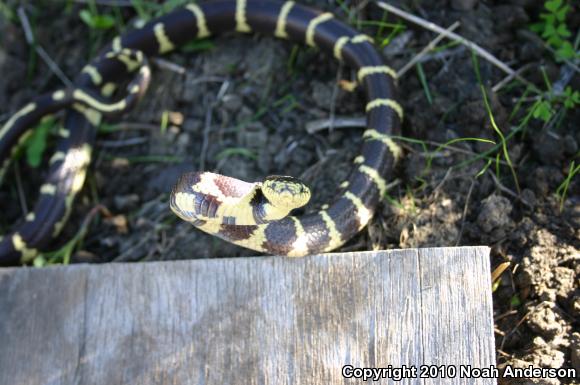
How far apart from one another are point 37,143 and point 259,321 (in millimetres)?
2924

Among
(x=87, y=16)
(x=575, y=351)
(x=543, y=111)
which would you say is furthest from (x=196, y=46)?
(x=575, y=351)

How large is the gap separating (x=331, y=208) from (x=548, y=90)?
1.85 metres

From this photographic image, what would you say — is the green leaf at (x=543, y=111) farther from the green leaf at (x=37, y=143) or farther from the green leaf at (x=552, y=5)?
the green leaf at (x=37, y=143)

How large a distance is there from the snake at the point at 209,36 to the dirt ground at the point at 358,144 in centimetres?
16

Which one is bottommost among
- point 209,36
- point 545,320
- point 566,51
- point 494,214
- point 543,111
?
point 545,320

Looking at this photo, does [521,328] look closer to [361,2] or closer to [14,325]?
[361,2]

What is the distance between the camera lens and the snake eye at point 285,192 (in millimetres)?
2877

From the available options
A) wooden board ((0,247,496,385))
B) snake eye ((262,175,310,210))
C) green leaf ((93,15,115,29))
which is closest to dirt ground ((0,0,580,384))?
green leaf ((93,15,115,29))

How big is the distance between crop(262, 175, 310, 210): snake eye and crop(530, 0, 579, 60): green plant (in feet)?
8.28

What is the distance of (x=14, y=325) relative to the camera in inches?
137

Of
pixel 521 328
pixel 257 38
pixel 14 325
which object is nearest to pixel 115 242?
pixel 14 325

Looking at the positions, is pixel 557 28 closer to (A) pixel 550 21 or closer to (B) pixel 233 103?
(A) pixel 550 21

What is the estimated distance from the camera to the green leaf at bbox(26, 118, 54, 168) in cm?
494

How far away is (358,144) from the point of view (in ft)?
14.8
